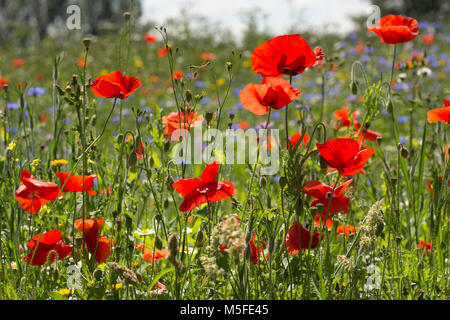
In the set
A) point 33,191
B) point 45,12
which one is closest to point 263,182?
point 33,191

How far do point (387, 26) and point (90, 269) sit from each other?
101 centimetres

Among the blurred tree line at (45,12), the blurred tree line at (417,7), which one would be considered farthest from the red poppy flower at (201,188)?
the blurred tree line at (45,12)

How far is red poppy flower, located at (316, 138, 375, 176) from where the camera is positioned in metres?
1.16

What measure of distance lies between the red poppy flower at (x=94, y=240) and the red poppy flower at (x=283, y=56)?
0.53m

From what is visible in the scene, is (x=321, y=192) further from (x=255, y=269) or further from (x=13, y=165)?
(x=13, y=165)

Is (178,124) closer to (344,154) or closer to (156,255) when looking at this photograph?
(156,255)

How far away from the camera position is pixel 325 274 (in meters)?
1.37

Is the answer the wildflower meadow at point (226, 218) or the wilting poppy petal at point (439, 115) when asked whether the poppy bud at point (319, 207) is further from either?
the wilting poppy petal at point (439, 115)

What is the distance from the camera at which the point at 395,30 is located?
1.51 m

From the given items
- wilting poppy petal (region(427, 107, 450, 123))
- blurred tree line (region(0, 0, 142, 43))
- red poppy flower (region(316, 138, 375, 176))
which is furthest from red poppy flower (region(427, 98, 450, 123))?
blurred tree line (region(0, 0, 142, 43))

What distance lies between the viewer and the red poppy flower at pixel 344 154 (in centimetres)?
116

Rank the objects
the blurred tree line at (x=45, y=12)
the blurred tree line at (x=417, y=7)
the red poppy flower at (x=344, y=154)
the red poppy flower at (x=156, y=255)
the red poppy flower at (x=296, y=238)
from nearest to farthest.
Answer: the red poppy flower at (x=344, y=154) < the red poppy flower at (x=296, y=238) < the red poppy flower at (x=156, y=255) < the blurred tree line at (x=417, y=7) < the blurred tree line at (x=45, y=12)

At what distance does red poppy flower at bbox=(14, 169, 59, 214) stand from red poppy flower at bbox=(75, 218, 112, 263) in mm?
104

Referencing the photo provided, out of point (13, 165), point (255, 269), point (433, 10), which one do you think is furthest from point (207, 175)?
point (433, 10)
